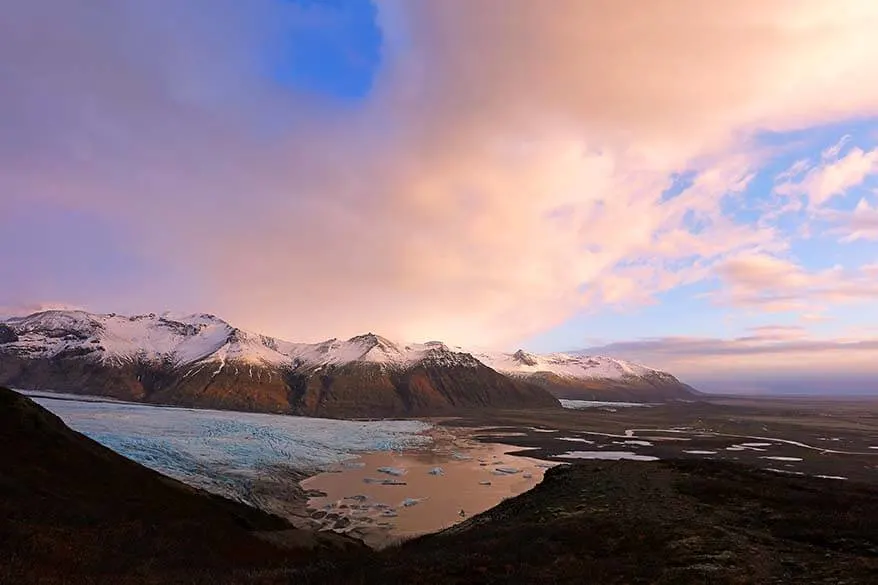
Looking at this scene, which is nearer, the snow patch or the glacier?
the glacier

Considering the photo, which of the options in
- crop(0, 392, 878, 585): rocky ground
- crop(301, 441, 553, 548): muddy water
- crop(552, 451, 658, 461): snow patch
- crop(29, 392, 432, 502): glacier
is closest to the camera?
crop(0, 392, 878, 585): rocky ground

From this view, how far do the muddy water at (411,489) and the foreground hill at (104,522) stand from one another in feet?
29.7

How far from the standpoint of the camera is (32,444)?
92.0 ft

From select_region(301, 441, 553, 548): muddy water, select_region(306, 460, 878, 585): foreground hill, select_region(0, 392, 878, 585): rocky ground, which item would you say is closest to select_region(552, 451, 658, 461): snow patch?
select_region(301, 441, 553, 548): muddy water

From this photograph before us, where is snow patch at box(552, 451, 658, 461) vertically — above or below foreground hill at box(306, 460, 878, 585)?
below

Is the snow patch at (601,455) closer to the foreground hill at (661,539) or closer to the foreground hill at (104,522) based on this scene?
the foreground hill at (661,539)

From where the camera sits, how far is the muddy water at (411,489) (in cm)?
3931

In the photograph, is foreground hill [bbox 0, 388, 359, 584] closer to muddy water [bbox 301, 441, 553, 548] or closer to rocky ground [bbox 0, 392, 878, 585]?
rocky ground [bbox 0, 392, 878, 585]

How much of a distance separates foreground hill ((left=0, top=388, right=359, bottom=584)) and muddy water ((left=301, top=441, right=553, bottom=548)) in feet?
29.7

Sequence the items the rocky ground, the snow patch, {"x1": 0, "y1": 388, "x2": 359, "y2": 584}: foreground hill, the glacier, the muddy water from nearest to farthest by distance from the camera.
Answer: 1. the rocky ground
2. {"x1": 0, "y1": 388, "x2": 359, "y2": 584}: foreground hill
3. the muddy water
4. the glacier
5. the snow patch

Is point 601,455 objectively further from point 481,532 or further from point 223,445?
point 481,532

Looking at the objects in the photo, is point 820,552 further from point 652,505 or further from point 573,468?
point 573,468

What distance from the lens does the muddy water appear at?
39312mm

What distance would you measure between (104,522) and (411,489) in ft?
118
